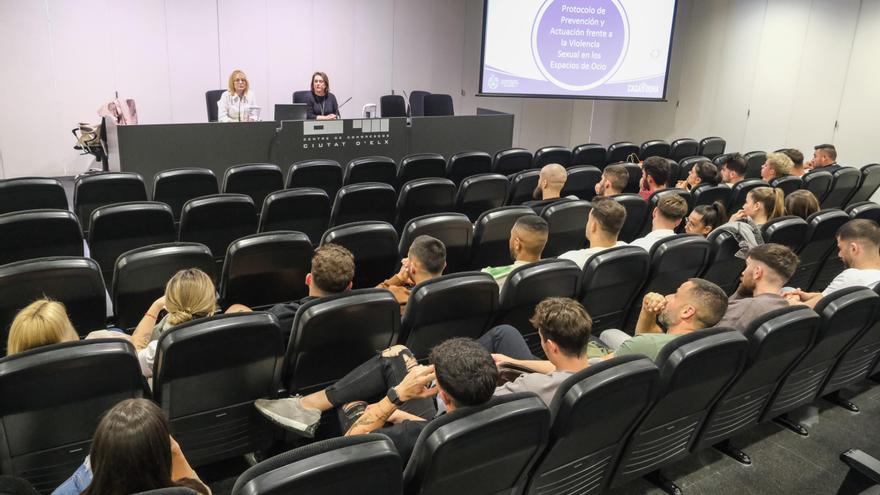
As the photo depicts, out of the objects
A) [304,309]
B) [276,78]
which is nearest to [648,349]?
[304,309]

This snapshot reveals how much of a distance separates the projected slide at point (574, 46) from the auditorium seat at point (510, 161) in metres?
2.56

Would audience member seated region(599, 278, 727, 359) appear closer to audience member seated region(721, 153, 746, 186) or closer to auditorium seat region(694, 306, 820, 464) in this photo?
auditorium seat region(694, 306, 820, 464)

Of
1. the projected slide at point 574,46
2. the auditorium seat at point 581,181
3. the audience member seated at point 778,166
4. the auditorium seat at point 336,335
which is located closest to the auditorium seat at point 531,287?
the auditorium seat at point 336,335

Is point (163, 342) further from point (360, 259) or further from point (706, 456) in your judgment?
point (706, 456)

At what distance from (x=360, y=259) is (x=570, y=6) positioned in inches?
265

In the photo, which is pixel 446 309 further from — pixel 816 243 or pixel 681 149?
pixel 681 149

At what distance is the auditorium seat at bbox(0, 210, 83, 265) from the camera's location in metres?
3.44

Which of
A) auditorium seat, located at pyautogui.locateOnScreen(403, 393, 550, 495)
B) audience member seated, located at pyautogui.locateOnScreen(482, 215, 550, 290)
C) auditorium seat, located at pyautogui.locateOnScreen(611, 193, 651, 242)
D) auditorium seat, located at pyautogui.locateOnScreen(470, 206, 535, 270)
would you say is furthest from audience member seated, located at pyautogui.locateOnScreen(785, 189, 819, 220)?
auditorium seat, located at pyautogui.locateOnScreen(403, 393, 550, 495)

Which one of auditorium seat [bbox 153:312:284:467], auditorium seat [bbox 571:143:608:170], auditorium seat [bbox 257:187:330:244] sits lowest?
auditorium seat [bbox 153:312:284:467]

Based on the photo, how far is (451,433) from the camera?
1.66m

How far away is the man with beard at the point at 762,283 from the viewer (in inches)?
117

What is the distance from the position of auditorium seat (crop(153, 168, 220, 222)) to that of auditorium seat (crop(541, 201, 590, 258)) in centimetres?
256

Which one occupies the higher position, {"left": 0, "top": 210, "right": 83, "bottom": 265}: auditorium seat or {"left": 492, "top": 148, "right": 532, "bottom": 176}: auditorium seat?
{"left": 492, "top": 148, "right": 532, "bottom": 176}: auditorium seat

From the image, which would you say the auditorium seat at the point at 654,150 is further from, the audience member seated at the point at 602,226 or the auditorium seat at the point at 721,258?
the audience member seated at the point at 602,226
